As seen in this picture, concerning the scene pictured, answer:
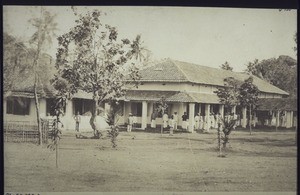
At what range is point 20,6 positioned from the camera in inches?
237

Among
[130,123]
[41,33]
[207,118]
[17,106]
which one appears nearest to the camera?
[41,33]

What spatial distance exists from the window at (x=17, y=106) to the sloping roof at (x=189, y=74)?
6.69 ft

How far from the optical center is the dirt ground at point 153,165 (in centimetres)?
615

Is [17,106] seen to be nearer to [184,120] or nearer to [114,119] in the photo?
[114,119]

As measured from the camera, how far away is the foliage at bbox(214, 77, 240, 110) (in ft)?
21.2

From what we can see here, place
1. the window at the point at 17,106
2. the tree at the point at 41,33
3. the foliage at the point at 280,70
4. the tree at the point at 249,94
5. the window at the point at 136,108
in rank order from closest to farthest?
the tree at the point at 41,33
the window at the point at 17,106
the foliage at the point at 280,70
the window at the point at 136,108
the tree at the point at 249,94

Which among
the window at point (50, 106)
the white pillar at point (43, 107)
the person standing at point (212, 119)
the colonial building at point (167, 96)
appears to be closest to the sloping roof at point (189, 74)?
the colonial building at point (167, 96)

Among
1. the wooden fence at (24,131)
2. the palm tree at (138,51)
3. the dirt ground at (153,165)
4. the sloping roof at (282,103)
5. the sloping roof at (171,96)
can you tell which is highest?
the palm tree at (138,51)

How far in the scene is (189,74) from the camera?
6.44 metres

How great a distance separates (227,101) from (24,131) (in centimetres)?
349

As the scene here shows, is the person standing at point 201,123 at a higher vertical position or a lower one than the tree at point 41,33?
lower

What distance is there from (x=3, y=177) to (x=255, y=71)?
4622mm

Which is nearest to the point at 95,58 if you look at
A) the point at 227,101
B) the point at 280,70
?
the point at 227,101

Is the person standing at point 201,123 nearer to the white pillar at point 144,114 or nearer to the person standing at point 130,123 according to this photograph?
the white pillar at point 144,114
